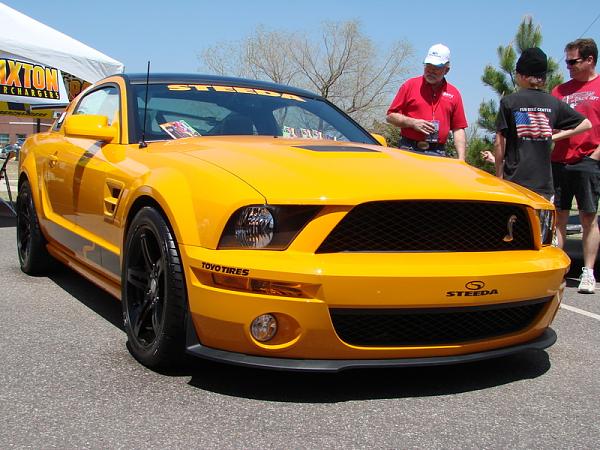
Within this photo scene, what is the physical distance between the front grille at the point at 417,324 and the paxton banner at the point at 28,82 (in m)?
8.86

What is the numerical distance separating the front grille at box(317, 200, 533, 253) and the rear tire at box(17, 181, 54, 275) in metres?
2.99

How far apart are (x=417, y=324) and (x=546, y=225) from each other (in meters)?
0.88

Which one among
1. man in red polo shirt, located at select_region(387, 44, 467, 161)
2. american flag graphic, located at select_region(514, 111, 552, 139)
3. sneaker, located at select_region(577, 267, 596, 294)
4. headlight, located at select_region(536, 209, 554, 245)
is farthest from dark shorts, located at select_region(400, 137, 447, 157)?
headlight, located at select_region(536, 209, 554, 245)

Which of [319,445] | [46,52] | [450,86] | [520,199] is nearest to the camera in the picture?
[319,445]

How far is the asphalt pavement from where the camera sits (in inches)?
92.6

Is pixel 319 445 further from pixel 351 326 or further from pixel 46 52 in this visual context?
pixel 46 52

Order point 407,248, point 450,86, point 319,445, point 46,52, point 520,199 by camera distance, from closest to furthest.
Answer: point 319,445
point 407,248
point 520,199
point 450,86
point 46,52

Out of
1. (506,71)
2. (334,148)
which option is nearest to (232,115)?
(334,148)

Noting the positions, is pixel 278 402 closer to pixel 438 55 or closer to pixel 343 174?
pixel 343 174

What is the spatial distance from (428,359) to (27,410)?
1.50 metres

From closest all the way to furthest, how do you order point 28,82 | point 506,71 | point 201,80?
1. point 201,80
2. point 28,82
3. point 506,71

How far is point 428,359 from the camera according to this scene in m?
2.70

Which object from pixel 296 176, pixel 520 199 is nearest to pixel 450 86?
pixel 520 199

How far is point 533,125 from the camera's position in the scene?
5.05 m
